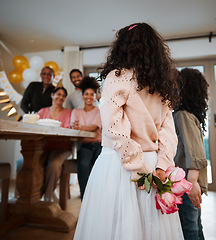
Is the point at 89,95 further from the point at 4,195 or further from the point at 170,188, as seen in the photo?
the point at 170,188

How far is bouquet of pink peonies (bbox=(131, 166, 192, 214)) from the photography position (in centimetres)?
67

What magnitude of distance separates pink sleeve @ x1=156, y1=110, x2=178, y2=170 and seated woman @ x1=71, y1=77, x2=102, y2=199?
116cm

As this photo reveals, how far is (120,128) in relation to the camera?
749mm

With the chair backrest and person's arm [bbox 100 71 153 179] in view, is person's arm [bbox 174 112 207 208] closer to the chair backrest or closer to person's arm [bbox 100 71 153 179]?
person's arm [bbox 100 71 153 179]

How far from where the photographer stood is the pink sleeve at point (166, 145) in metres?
0.85

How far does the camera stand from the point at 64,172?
82.4 inches

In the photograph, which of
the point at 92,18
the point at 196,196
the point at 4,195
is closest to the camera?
the point at 196,196

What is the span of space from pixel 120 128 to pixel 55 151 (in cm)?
165

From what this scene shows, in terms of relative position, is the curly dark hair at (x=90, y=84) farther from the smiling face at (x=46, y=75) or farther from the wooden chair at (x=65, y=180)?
the wooden chair at (x=65, y=180)

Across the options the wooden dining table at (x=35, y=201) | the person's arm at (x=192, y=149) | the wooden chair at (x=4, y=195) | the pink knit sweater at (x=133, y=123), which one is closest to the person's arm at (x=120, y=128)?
the pink knit sweater at (x=133, y=123)

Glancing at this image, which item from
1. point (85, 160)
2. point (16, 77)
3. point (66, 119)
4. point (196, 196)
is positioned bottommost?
point (196, 196)

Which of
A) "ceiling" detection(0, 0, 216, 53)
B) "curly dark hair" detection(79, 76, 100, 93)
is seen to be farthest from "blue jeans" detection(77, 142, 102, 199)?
"ceiling" detection(0, 0, 216, 53)

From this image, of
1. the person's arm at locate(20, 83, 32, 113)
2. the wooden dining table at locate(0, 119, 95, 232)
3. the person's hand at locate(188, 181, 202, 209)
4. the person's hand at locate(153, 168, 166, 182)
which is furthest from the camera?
the person's arm at locate(20, 83, 32, 113)

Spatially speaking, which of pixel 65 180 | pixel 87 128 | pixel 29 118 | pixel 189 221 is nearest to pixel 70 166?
pixel 65 180
